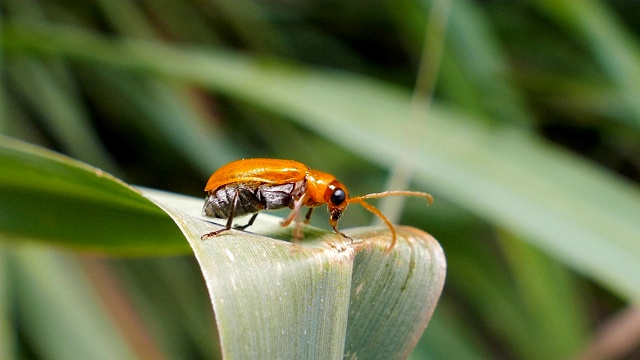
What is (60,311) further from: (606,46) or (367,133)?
(606,46)

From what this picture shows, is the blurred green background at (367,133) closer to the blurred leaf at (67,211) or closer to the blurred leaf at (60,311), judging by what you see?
the blurred leaf at (60,311)

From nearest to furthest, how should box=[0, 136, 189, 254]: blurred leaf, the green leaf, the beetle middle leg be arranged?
the green leaf
the beetle middle leg
box=[0, 136, 189, 254]: blurred leaf

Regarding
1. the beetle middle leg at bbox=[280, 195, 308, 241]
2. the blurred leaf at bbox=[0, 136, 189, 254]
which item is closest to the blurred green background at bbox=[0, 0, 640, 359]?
the blurred leaf at bbox=[0, 136, 189, 254]

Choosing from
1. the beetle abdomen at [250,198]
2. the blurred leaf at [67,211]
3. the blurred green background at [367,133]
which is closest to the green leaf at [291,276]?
the blurred leaf at [67,211]

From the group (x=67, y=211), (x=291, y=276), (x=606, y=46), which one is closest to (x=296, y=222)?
(x=291, y=276)

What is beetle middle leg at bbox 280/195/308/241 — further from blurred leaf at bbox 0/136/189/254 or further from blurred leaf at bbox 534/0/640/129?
blurred leaf at bbox 534/0/640/129
